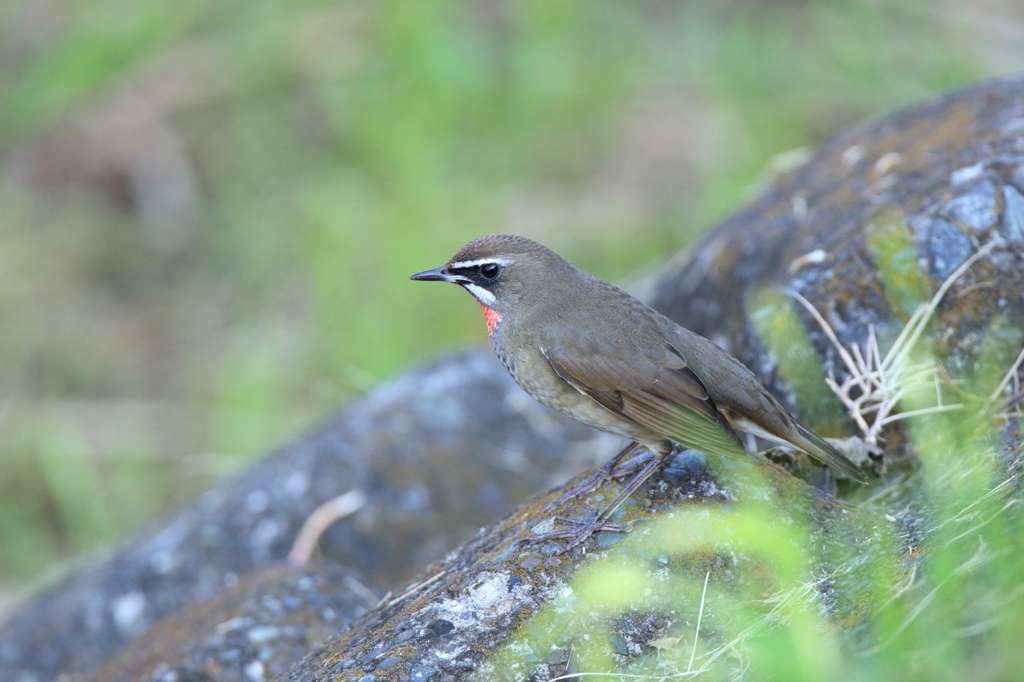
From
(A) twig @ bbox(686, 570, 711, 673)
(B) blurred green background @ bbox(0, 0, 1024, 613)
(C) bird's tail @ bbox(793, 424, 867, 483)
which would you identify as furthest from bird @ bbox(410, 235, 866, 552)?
(B) blurred green background @ bbox(0, 0, 1024, 613)

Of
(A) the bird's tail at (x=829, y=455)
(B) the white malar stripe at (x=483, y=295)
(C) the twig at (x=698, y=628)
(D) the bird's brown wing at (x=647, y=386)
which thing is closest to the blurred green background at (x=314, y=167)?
(B) the white malar stripe at (x=483, y=295)

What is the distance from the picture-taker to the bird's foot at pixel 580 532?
3488 millimetres

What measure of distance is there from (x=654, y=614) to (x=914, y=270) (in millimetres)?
1853

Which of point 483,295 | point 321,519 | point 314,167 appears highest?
point 314,167

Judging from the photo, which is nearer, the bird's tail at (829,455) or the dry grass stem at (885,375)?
the bird's tail at (829,455)

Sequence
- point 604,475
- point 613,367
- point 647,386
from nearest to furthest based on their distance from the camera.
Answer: point 604,475
point 647,386
point 613,367

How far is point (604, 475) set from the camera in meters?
4.00

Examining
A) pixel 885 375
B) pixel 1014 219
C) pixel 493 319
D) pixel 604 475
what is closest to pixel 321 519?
pixel 493 319

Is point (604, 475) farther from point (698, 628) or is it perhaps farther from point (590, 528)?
point (698, 628)

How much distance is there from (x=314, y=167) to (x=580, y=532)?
24.7 ft

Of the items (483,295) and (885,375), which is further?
(483,295)

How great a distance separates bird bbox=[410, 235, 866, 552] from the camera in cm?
386

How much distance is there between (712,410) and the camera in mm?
4008

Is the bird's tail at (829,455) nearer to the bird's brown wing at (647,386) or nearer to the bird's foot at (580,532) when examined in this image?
the bird's brown wing at (647,386)
